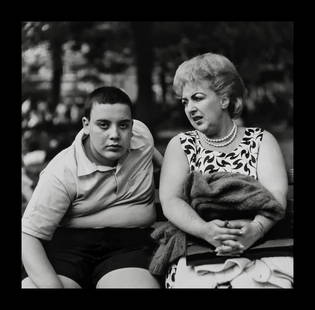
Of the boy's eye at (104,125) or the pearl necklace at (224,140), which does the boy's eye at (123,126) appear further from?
the pearl necklace at (224,140)

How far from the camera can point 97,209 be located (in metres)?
1.91

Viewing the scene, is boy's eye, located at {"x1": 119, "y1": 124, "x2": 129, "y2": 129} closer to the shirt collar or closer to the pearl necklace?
the shirt collar

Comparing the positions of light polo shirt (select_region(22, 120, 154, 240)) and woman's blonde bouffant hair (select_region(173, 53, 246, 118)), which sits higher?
woman's blonde bouffant hair (select_region(173, 53, 246, 118))

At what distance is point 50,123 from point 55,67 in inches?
10.7

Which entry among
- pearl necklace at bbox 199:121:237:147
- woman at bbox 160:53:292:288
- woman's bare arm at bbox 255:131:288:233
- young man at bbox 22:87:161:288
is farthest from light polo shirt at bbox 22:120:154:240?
woman's bare arm at bbox 255:131:288:233

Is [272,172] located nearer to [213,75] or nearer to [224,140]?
[224,140]

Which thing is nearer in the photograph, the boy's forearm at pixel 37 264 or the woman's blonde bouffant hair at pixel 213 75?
the boy's forearm at pixel 37 264

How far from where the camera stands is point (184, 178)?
1885mm

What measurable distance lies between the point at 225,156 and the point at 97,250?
24.7 inches

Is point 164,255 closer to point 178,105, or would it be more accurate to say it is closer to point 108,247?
point 108,247

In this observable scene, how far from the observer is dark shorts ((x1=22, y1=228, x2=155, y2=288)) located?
1.84 m

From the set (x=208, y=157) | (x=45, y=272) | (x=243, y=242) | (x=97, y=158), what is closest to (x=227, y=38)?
(x=208, y=157)

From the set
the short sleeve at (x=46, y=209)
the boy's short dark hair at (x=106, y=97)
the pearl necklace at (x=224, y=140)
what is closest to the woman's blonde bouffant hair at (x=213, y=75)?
the pearl necklace at (x=224, y=140)

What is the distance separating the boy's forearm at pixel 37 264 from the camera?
5.64ft
